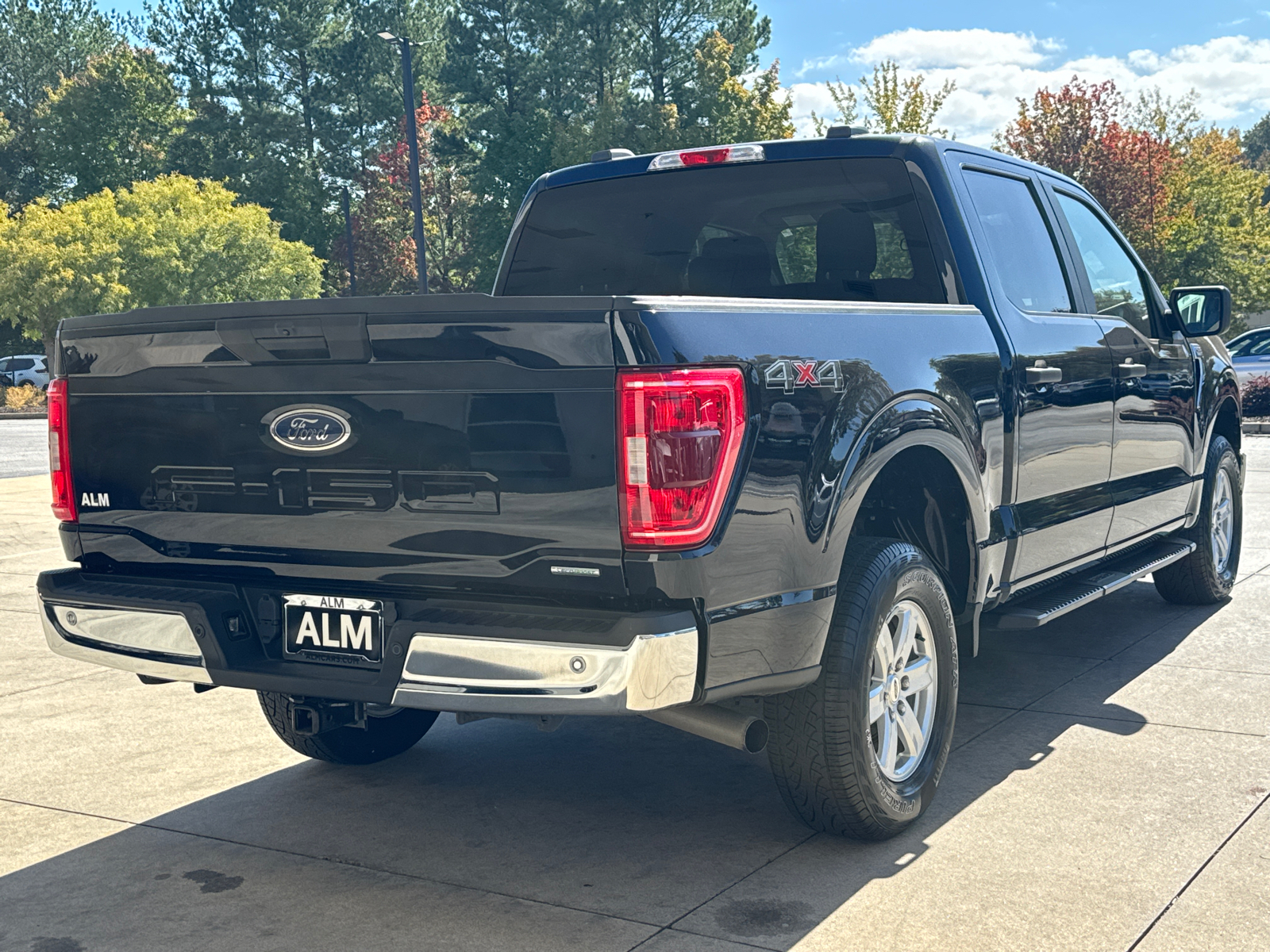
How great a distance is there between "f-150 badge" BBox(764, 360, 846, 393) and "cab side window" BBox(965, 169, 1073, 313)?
1567mm

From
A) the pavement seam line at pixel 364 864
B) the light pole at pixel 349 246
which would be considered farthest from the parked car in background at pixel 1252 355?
the light pole at pixel 349 246

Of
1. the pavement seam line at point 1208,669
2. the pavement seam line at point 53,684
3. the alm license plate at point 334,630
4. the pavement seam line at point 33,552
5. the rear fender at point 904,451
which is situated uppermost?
the rear fender at point 904,451

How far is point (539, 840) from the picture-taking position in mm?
4047

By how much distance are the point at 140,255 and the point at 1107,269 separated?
42.0 metres

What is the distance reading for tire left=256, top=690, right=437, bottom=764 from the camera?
15.5ft

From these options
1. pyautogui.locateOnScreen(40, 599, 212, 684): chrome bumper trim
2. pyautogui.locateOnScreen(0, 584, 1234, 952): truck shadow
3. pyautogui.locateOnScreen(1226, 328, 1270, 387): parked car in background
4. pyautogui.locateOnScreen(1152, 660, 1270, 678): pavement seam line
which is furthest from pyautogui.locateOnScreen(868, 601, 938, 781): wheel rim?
pyautogui.locateOnScreen(1226, 328, 1270, 387): parked car in background

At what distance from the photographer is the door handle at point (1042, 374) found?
4.81 meters

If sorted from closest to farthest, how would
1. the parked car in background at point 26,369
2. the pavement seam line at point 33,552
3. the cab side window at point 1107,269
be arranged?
the cab side window at point 1107,269
the pavement seam line at point 33,552
the parked car in background at point 26,369

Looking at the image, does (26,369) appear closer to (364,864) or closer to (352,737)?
(352,737)

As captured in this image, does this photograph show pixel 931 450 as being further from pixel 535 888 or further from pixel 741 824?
pixel 535 888

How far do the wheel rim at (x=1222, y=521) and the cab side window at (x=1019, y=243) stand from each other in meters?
2.17

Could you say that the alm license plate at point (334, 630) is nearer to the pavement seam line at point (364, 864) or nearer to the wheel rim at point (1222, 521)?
the pavement seam line at point (364, 864)


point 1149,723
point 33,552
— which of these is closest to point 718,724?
point 1149,723

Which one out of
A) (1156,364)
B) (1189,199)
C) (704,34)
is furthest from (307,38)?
(1156,364)
